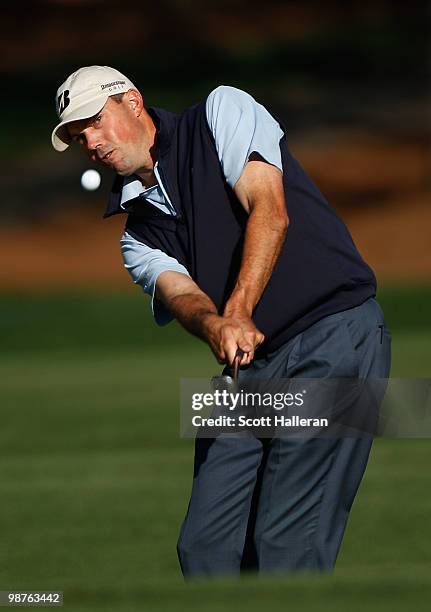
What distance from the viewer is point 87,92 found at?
443 centimetres

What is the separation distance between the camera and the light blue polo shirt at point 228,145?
4316mm

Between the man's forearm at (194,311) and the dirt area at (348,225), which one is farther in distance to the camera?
the dirt area at (348,225)

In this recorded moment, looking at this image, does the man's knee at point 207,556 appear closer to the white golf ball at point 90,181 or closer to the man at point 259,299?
the man at point 259,299

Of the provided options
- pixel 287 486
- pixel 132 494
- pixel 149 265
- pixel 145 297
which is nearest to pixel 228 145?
pixel 149 265

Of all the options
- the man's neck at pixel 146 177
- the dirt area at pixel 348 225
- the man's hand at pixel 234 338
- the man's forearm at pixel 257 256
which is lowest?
the dirt area at pixel 348 225

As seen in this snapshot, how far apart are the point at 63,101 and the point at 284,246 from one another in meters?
0.86

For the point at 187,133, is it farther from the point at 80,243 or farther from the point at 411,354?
the point at 80,243

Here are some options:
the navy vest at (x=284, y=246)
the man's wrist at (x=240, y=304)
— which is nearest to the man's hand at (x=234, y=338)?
the man's wrist at (x=240, y=304)

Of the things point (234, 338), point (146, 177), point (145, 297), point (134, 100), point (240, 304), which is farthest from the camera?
point (145, 297)

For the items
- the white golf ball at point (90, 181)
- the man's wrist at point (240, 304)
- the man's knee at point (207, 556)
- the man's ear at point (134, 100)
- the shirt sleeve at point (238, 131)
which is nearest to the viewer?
the man's wrist at point (240, 304)

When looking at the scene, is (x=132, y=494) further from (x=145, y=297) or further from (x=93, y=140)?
(x=145, y=297)

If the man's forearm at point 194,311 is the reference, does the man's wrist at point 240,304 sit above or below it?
above

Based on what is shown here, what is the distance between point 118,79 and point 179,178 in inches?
14.9

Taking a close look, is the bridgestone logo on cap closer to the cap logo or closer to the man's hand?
the cap logo
